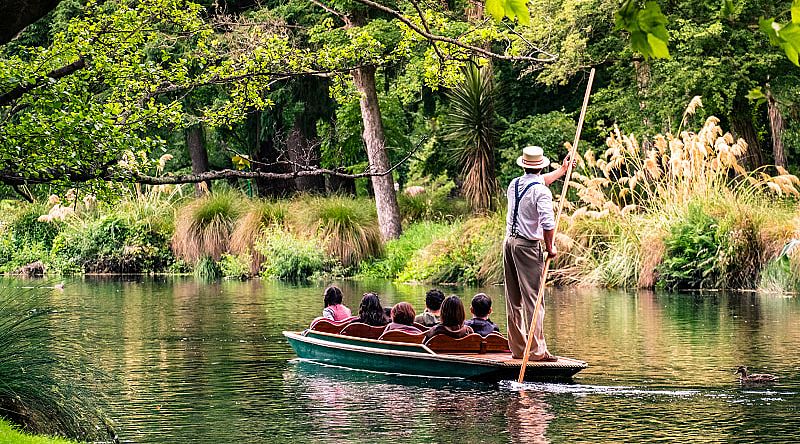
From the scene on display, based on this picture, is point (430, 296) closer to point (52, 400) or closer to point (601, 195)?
point (52, 400)

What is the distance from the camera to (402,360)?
13719mm

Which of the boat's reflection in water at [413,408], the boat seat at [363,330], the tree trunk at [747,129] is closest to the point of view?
the boat's reflection in water at [413,408]

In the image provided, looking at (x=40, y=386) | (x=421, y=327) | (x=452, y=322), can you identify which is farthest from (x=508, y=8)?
(x=421, y=327)

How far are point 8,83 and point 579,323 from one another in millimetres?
9930

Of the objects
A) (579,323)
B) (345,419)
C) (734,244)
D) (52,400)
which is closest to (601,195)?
(734,244)

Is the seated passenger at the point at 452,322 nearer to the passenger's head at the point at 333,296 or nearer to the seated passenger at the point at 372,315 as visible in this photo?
the seated passenger at the point at 372,315

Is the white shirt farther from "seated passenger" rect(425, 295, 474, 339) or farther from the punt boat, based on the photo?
the punt boat

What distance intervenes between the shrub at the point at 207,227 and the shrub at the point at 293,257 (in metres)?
2.01

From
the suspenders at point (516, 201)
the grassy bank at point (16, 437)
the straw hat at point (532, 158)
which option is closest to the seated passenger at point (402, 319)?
the suspenders at point (516, 201)

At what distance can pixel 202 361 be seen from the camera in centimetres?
1528

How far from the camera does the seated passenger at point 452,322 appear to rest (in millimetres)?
13523

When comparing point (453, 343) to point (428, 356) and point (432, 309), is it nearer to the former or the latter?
point (428, 356)

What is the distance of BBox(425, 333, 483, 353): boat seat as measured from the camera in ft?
44.8

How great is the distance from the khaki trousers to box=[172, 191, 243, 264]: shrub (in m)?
21.9
